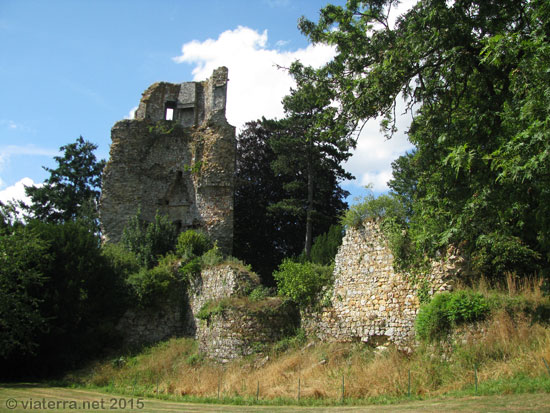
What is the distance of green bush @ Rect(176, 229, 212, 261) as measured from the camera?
23766 mm

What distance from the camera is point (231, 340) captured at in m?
16.7

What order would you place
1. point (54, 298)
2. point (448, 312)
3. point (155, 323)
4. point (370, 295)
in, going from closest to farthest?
point (448, 312) → point (370, 295) → point (54, 298) → point (155, 323)

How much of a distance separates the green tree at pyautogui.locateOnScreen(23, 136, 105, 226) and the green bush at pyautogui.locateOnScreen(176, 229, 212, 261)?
10.1 meters

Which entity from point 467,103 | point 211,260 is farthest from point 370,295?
point 211,260

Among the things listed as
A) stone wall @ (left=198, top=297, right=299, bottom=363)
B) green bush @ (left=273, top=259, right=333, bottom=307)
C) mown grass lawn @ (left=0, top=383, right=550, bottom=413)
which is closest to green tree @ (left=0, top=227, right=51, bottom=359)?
mown grass lawn @ (left=0, top=383, right=550, bottom=413)

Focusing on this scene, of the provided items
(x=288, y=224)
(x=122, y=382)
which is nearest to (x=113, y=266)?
(x=122, y=382)

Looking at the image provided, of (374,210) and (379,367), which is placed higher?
(374,210)

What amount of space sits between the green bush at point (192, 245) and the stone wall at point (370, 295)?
29.9 ft

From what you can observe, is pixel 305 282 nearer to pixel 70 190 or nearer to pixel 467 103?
pixel 467 103

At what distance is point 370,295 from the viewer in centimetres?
1455

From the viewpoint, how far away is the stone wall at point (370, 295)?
13.4 meters

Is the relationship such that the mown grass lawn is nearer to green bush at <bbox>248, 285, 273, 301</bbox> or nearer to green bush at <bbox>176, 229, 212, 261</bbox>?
green bush at <bbox>248, 285, 273, 301</bbox>

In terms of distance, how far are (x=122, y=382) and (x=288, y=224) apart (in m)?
16.1

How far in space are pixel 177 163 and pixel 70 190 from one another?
925 centimetres
